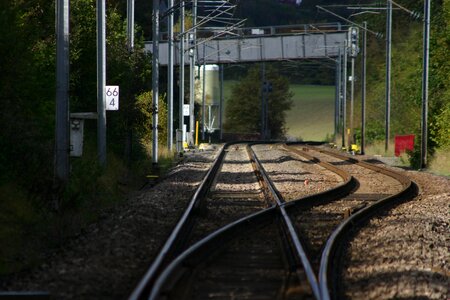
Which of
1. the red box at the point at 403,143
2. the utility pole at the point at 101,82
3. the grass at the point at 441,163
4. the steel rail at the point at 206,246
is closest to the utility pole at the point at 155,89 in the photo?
the utility pole at the point at 101,82

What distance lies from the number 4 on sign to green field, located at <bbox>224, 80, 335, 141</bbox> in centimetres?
11190

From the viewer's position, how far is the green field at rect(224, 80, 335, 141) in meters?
148

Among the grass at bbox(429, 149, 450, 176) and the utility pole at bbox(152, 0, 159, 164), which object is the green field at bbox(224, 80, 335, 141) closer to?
the grass at bbox(429, 149, 450, 176)

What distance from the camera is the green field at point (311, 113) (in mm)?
147500

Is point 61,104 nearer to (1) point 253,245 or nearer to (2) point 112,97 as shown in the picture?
(1) point 253,245

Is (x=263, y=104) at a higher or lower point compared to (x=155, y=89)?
lower

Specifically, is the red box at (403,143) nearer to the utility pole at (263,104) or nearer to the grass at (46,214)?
the grass at (46,214)

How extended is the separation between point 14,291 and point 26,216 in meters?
5.11

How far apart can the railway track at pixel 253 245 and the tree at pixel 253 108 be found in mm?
102420

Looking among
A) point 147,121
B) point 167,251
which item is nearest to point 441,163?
point 147,121

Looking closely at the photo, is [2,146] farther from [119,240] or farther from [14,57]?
[119,240]

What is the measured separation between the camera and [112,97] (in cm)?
2650

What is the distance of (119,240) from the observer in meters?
14.5

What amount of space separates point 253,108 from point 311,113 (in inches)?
1475
